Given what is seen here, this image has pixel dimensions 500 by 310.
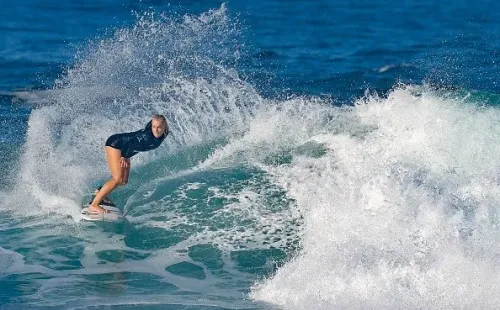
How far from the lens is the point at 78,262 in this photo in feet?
36.2

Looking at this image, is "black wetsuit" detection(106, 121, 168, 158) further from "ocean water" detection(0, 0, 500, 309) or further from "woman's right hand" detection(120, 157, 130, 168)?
"ocean water" detection(0, 0, 500, 309)

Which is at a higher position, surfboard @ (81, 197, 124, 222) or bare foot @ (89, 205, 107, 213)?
bare foot @ (89, 205, 107, 213)

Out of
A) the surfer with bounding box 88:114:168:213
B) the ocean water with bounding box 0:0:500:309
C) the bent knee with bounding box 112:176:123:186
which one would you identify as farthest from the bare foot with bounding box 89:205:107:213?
the bent knee with bounding box 112:176:123:186

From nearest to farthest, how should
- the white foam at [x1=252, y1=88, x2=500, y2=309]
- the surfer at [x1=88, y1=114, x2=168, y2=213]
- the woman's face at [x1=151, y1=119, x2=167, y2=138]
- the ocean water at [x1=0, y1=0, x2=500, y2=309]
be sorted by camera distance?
the white foam at [x1=252, y1=88, x2=500, y2=309]
the ocean water at [x1=0, y1=0, x2=500, y2=309]
the woman's face at [x1=151, y1=119, x2=167, y2=138]
the surfer at [x1=88, y1=114, x2=168, y2=213]

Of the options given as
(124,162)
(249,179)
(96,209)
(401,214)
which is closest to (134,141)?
(124,162)

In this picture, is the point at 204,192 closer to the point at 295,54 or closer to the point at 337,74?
the point at 337,74

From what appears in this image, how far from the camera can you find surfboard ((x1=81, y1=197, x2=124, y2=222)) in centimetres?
1205

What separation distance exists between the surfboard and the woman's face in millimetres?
1196

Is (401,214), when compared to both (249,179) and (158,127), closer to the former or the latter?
(158,127)

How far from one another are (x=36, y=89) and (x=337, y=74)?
23.8ft

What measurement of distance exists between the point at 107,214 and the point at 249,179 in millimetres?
2572

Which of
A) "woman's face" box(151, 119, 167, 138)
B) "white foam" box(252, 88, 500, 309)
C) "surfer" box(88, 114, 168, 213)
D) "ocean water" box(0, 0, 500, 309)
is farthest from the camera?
"surfer" box(88, 114, 168, 213)

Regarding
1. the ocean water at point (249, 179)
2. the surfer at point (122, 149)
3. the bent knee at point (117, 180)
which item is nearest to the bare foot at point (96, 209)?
the surfer at point (122, 149)

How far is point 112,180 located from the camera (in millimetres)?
12000
